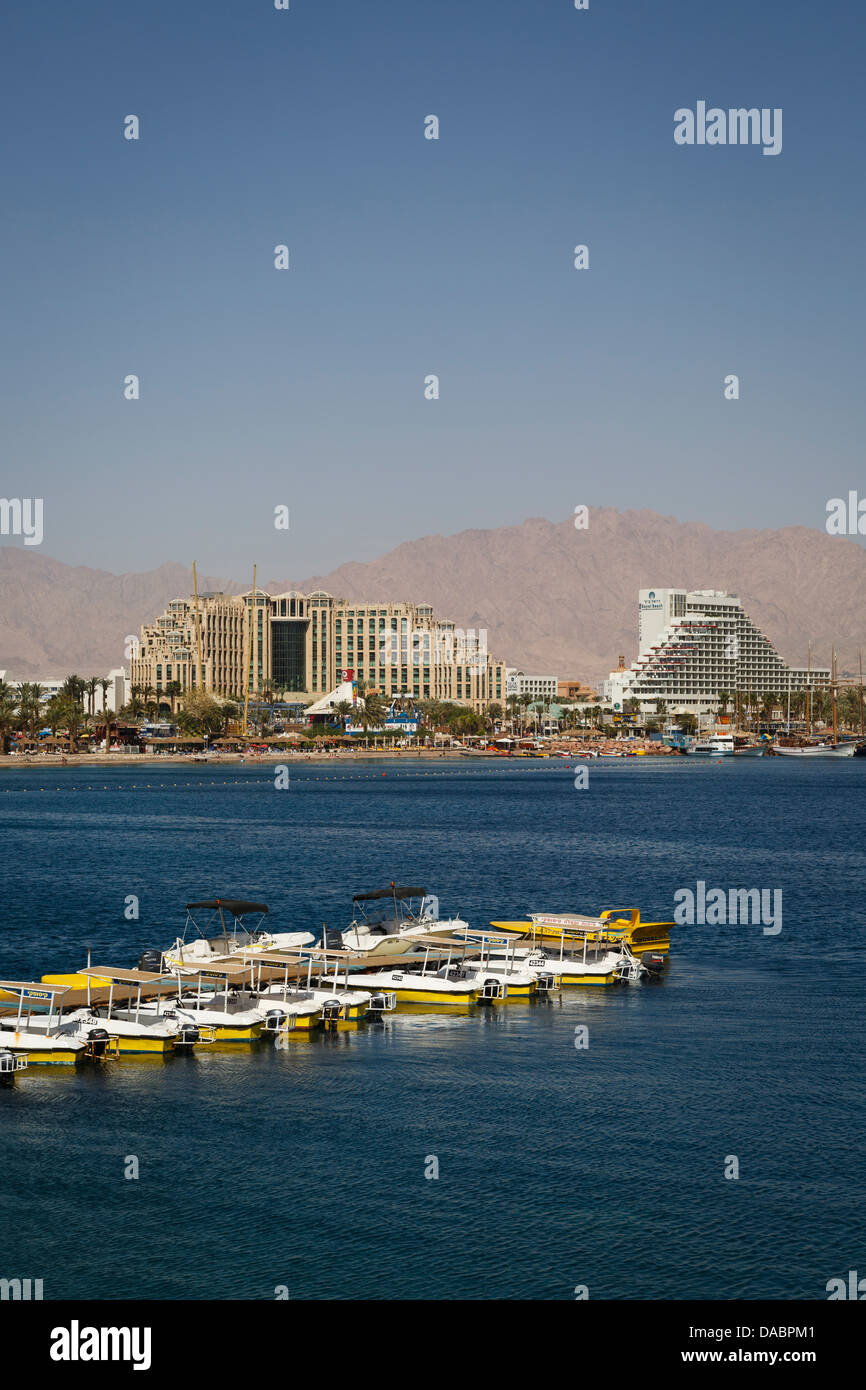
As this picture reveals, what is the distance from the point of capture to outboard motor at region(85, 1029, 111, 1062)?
4272 centimetres

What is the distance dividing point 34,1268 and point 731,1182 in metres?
15.6

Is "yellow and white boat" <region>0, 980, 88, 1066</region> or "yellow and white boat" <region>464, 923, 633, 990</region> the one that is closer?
"yellow and white boat" <region>0, 980, 88, 1066</region>

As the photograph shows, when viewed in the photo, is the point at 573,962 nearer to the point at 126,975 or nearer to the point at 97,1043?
the point at 126,975

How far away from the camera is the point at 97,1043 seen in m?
43.0

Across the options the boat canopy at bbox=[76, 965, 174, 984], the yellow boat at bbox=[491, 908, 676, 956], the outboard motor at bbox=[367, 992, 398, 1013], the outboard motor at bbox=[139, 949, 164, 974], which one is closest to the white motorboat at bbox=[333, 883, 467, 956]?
the yellow boat at bbox=[491, 908, 676, 956]

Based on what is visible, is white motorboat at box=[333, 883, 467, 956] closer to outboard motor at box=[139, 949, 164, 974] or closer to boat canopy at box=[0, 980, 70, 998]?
outboard motor at box=[139, 949, 164, 974]

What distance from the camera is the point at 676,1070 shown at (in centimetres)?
4172

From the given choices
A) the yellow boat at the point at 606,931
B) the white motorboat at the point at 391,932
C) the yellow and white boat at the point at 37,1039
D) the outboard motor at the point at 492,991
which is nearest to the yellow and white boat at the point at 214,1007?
the yellow and white boat at the point at 37,1039

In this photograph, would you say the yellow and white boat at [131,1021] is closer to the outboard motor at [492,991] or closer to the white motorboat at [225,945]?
the white motorboat at [225,945]

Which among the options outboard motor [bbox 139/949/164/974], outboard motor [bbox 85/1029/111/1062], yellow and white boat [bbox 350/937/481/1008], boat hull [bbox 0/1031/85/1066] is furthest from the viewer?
yellow and white boat [bbox 350/937/481/1008]

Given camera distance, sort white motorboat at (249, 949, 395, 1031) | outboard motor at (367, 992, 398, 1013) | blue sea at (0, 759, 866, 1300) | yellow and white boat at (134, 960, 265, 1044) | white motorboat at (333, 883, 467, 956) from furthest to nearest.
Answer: white motorboat at (333, 883, 467, 956) < outboard motor at (367, 992, 398, 1013) < white motorboat at (249, 949, 395, 1031) < yellow and white boat at (134, 960, 265, 1044) < blue sea at (0, 759, 866, 1300)

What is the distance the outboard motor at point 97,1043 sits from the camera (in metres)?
42.7
